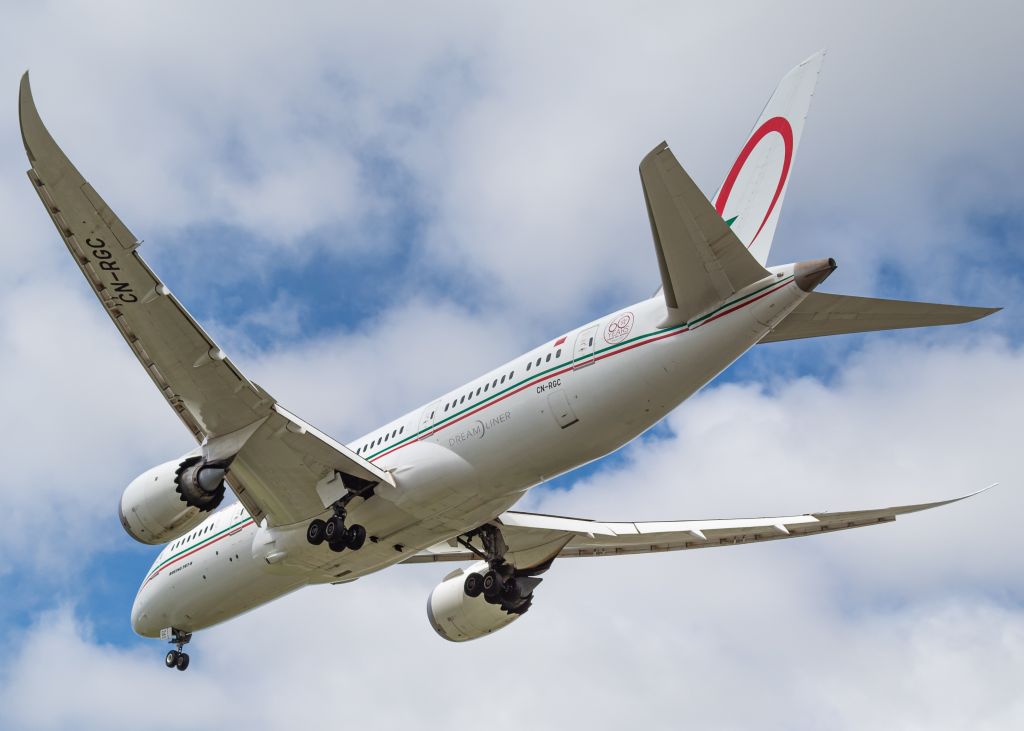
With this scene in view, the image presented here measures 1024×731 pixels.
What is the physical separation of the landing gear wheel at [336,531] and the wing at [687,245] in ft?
22.5

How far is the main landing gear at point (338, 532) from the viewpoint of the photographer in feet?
74.2

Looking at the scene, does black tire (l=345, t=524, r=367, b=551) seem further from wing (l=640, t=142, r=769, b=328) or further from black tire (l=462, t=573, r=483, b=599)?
wing (l=640, t=142, r=769, b=328)

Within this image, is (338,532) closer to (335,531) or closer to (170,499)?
(335,531)

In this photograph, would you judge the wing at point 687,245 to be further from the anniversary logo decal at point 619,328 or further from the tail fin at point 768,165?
the tail fin at point 768,165

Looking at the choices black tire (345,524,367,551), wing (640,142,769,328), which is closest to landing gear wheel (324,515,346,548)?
black tire (345,524,367,551)

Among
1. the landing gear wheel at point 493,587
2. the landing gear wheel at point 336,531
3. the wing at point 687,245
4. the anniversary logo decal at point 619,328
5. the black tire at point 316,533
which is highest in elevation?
the black tire at point 316,533

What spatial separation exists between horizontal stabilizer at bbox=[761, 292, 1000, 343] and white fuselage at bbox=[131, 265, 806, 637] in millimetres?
526

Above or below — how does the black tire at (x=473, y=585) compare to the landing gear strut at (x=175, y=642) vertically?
below

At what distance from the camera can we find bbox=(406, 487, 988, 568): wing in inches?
1050

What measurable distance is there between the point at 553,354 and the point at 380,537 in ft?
16.2

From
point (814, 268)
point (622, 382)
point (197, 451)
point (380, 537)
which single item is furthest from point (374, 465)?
point (814, 268)

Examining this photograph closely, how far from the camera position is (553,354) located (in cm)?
2127

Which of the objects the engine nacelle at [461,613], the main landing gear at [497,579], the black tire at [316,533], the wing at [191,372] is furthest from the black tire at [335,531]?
the engine nacelle at [461,613]

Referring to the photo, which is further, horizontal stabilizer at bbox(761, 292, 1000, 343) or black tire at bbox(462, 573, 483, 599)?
black tire at bbox(462, 573, 483, 599)
